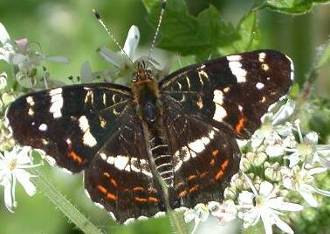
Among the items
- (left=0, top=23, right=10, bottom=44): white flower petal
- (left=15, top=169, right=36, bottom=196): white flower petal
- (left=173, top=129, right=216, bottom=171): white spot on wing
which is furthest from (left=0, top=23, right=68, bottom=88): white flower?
(left=173, top=129, right=216, bottom=171): white spot on wing

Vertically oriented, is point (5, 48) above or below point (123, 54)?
above

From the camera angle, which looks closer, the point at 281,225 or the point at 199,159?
the point at 199,159

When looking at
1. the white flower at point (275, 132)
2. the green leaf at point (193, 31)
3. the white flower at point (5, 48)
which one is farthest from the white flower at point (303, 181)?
the white flower at point (5, 48)

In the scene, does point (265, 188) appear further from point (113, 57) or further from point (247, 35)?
point (113, 57)

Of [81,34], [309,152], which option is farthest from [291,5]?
[81,34]

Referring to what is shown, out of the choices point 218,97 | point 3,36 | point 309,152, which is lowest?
point 309,152

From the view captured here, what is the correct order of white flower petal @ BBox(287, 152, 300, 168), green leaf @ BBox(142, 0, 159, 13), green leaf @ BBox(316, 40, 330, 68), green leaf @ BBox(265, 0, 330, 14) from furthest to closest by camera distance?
green leaf @ BBox(142, 0, 159, 13) → green leaf @ BBox(316, 40, 330, 68) → green leaf @ BBox(265, 0, 330, 14) → white flower petal @ BBox(287, 152, 300, 168)

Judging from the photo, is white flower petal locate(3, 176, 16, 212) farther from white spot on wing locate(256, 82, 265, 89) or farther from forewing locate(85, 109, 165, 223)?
white spot on wing locate(256, 82, 265, 89)

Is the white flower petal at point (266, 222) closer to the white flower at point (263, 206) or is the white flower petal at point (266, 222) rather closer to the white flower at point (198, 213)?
the white flower at point (263, 206)
